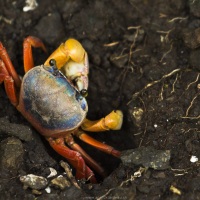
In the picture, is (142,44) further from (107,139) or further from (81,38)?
(107,139)

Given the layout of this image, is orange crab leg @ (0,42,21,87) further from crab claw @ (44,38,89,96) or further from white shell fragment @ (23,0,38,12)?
white shell fragment @ (23,0,38,12)

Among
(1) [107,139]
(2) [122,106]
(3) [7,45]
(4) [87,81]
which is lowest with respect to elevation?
(1) [107,139]

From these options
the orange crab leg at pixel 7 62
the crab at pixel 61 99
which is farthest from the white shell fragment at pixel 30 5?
the orange crab leg at pixel 7 62

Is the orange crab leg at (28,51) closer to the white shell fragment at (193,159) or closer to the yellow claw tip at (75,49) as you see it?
the yellow claw tip at (75,49)

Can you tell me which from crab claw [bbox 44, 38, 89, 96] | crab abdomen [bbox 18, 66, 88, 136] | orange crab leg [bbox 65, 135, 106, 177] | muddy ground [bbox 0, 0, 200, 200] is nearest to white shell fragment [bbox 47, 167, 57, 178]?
muddy ground [bbox 0, 0, 200, 200]

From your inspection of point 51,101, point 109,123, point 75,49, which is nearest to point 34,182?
point 51,101

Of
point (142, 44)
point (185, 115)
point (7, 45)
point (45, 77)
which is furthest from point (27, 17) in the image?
point (185, 115)

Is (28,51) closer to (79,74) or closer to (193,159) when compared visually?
(79,74)
